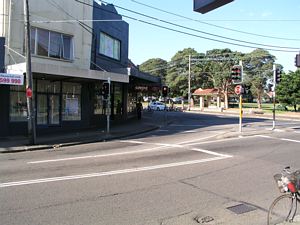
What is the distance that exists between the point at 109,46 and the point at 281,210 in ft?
85.7

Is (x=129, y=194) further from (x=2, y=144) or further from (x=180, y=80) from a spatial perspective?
(x=180, y=80)

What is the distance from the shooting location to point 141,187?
881 centimetres

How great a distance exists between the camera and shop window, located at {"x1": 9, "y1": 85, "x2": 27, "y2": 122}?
2097 centimetres

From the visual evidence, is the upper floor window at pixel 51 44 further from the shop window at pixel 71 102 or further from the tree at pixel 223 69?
the tree at pixel 223 69

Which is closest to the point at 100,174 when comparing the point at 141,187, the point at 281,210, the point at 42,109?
the point at 141,187

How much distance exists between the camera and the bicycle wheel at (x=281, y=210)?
17.2 feet

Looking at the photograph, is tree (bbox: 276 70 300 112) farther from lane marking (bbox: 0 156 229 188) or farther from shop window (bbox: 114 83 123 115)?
lane marking (bbox: 0 156 229 188)

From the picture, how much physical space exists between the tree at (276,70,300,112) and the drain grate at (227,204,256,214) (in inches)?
1991

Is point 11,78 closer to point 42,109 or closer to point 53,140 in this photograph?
point 53,140

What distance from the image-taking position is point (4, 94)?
20.3 metres

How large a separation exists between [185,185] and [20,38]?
1538 cm

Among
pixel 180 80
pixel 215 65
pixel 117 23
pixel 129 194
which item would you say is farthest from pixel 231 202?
pixel 180 80

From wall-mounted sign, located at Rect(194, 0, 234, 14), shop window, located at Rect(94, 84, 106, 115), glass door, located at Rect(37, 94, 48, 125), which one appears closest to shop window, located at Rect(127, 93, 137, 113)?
shop window, located at Rect(94, 84, 106, 115)

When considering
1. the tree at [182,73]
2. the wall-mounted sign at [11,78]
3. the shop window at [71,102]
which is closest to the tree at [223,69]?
the tree at [182,73]
